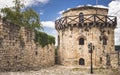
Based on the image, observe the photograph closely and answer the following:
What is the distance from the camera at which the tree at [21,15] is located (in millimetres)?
27209

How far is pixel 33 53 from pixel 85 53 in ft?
36.9

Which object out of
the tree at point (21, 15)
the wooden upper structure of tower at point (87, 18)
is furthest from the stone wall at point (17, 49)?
the wooden upper structure of tower at point (87, 18)

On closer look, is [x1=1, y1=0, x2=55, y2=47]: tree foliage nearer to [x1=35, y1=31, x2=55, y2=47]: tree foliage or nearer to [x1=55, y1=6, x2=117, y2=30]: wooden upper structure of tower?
[x1=35, y1=31, x2=55, y2=47]: tree foliage

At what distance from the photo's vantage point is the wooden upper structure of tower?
3111 cm

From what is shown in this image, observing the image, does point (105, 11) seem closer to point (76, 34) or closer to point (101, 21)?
point (101, 21)

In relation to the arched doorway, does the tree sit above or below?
above

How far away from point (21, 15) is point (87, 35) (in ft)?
29.6

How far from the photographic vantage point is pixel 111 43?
31922 mm

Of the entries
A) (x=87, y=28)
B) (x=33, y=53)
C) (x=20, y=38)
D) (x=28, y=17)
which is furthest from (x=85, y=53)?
(x=20, y=38)

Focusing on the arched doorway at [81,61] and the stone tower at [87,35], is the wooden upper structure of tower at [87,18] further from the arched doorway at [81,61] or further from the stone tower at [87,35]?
the arched doorway at [81,61]

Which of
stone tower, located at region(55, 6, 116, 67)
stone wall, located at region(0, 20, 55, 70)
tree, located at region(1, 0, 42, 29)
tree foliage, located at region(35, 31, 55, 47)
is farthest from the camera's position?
stone tower, located at region(55, 6, 116, 67)

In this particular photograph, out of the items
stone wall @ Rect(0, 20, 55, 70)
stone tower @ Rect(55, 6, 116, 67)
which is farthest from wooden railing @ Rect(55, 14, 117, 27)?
stone wall @ Rect(0, 20, 55, 70)

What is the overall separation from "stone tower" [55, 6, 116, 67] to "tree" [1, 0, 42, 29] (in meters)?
3.74

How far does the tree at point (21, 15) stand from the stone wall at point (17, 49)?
5.45 m
